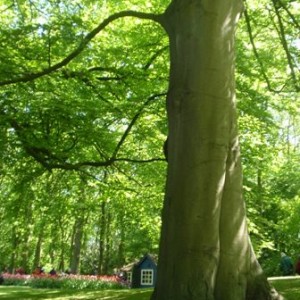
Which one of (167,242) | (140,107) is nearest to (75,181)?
(140,107)

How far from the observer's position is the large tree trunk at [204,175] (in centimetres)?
422

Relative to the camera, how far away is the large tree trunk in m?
4.22

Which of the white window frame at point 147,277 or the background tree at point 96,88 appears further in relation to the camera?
the white window frame at point 147,277

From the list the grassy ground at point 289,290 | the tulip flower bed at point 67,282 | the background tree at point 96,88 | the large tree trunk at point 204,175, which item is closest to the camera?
the large tree trunk at point 204,175

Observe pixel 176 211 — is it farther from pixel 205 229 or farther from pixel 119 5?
pixel 119 5

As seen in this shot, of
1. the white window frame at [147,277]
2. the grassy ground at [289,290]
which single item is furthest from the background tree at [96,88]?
the white window frame at [147,277]

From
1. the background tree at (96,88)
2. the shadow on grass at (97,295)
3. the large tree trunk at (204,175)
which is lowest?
the shadow on grass at (97,295)

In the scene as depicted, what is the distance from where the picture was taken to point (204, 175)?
171 inches

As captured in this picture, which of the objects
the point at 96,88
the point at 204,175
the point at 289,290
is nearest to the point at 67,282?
the point at 96,88

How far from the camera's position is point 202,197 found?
14.0 feet

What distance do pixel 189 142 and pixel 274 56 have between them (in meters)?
9.25

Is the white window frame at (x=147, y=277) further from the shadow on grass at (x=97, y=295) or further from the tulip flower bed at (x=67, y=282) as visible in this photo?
the shadow on grass at (x=97, y=295)

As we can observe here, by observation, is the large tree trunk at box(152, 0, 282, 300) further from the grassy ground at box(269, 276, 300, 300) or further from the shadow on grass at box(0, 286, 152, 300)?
the shadow on grass at box(0, 286, 152, 300)

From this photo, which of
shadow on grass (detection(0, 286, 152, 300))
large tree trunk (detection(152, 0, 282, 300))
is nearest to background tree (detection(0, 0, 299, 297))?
large tree trunk (detection(152, 0, 282, 300))
